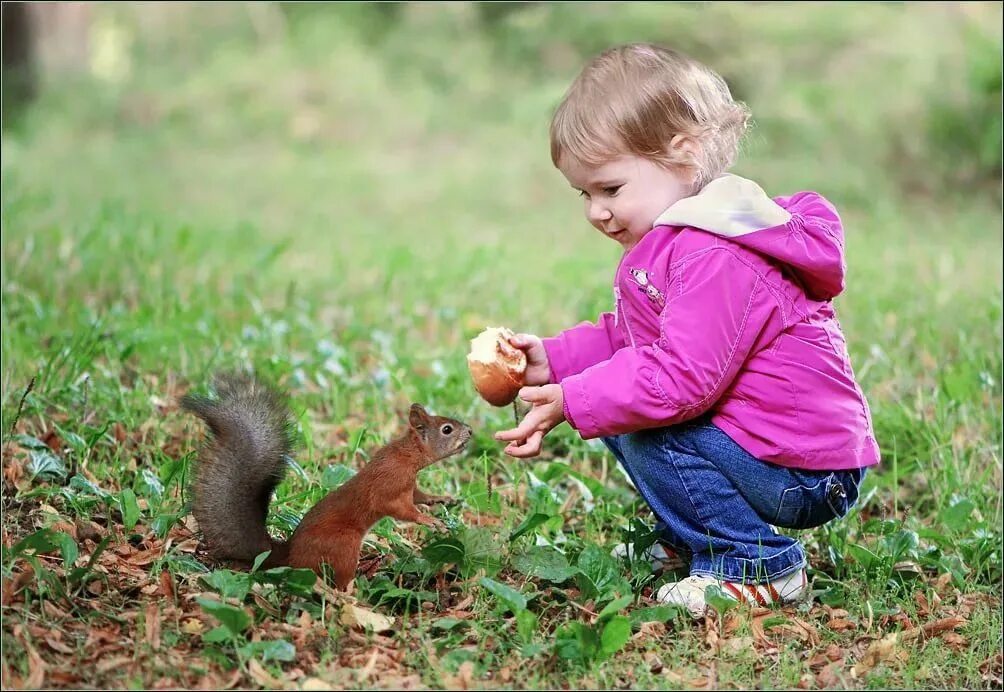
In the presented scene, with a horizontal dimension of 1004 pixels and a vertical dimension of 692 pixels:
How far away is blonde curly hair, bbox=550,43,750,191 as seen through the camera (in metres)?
2.74

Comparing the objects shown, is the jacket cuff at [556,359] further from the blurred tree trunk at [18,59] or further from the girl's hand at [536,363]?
the blurred tree trunk at [18,59]

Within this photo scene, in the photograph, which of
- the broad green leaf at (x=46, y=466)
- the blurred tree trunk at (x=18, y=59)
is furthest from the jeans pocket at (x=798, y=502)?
the blurred tree trunk at (x=18, y=59)

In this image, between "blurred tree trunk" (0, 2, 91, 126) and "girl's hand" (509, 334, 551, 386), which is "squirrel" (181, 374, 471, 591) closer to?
"girl's hand" (509, 334, 551, 386)

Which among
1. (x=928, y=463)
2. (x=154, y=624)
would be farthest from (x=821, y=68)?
(x=154, y=624)

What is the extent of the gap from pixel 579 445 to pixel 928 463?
107 centimetres

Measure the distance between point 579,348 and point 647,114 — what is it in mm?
624

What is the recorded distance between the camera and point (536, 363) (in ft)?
9.99

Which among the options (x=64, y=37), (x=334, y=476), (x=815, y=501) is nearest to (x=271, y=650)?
(x=334, y=476)

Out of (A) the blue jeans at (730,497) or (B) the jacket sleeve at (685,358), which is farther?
(A) the blue jeans at (730,497)

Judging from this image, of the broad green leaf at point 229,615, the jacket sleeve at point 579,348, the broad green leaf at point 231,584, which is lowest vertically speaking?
the broad green leaf at point 231,584

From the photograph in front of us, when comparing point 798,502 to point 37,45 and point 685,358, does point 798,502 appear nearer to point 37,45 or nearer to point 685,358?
point 685,358

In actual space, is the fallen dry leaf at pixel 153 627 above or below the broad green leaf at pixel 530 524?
above

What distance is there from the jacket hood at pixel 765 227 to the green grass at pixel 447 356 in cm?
74

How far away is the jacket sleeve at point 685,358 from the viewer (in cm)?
259
